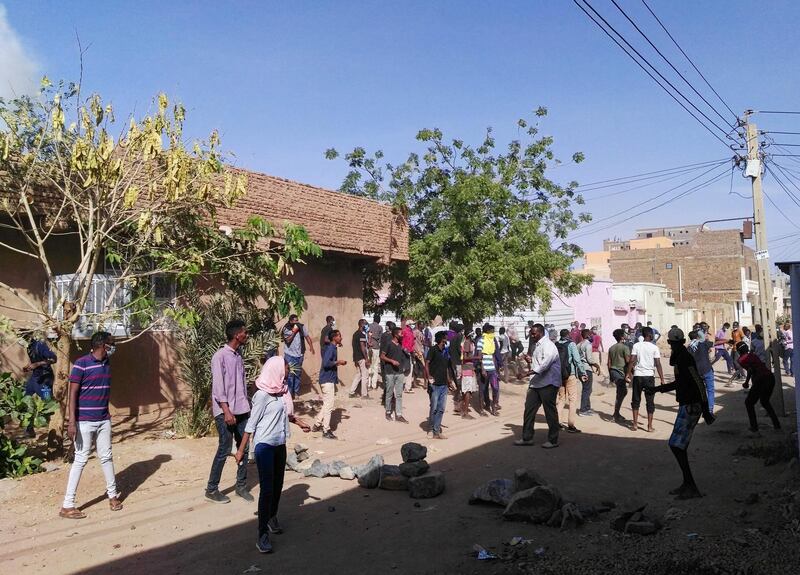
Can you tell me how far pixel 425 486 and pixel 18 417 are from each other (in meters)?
4.84

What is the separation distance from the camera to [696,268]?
51406 millimetres

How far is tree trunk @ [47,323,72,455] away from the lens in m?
7.83

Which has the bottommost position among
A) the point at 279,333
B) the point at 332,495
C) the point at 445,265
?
the point at 332,495

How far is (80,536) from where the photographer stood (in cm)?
584

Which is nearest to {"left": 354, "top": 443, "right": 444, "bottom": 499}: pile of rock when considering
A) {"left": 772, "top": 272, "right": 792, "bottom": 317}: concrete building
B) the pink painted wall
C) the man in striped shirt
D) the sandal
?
the man in striped shirt

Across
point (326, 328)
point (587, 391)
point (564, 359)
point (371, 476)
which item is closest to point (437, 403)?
point (564, 359)

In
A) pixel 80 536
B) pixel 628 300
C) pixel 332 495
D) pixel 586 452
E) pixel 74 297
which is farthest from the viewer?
pixel 628 300

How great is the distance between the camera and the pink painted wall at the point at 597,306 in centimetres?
3219

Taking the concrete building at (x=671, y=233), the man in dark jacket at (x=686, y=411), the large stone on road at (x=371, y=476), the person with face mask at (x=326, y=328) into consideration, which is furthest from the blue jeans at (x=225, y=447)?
the concrete building at (x=671, y=233)

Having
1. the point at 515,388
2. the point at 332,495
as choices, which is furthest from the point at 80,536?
the point at 515,388

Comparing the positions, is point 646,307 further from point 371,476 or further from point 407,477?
point 371,476

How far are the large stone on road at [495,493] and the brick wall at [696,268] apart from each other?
160ft

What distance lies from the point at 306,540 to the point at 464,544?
143cm

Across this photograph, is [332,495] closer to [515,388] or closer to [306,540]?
[306,540]
